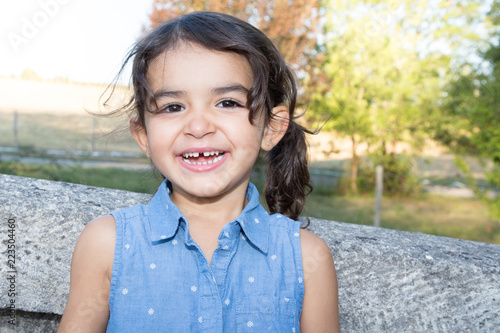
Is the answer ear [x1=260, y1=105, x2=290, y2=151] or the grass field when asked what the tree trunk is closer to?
the grass field

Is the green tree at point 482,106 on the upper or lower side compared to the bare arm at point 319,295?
upper

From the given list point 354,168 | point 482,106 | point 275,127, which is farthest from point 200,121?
point 354,168

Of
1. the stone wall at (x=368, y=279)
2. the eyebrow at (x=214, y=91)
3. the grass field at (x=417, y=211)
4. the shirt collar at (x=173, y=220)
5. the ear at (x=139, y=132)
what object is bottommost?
the grass field at (x=417, y=211)

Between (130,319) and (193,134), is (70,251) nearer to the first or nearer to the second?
(130,319)

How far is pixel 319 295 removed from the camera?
1430 mm

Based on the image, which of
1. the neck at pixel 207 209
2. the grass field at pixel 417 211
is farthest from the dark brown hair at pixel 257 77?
the grass field at pixel 417 211

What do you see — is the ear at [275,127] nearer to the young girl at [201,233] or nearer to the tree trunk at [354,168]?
the young girl at [201,233]

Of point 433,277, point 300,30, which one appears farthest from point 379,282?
point 300,30

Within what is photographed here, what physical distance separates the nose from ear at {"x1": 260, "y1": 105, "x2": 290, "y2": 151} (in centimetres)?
30

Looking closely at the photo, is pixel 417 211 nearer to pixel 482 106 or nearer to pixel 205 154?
pixel 482 106

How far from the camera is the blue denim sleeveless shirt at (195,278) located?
4.36 feet

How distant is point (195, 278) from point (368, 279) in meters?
0.66

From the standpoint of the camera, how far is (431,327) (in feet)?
5.32

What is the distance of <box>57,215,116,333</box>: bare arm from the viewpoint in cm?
130
